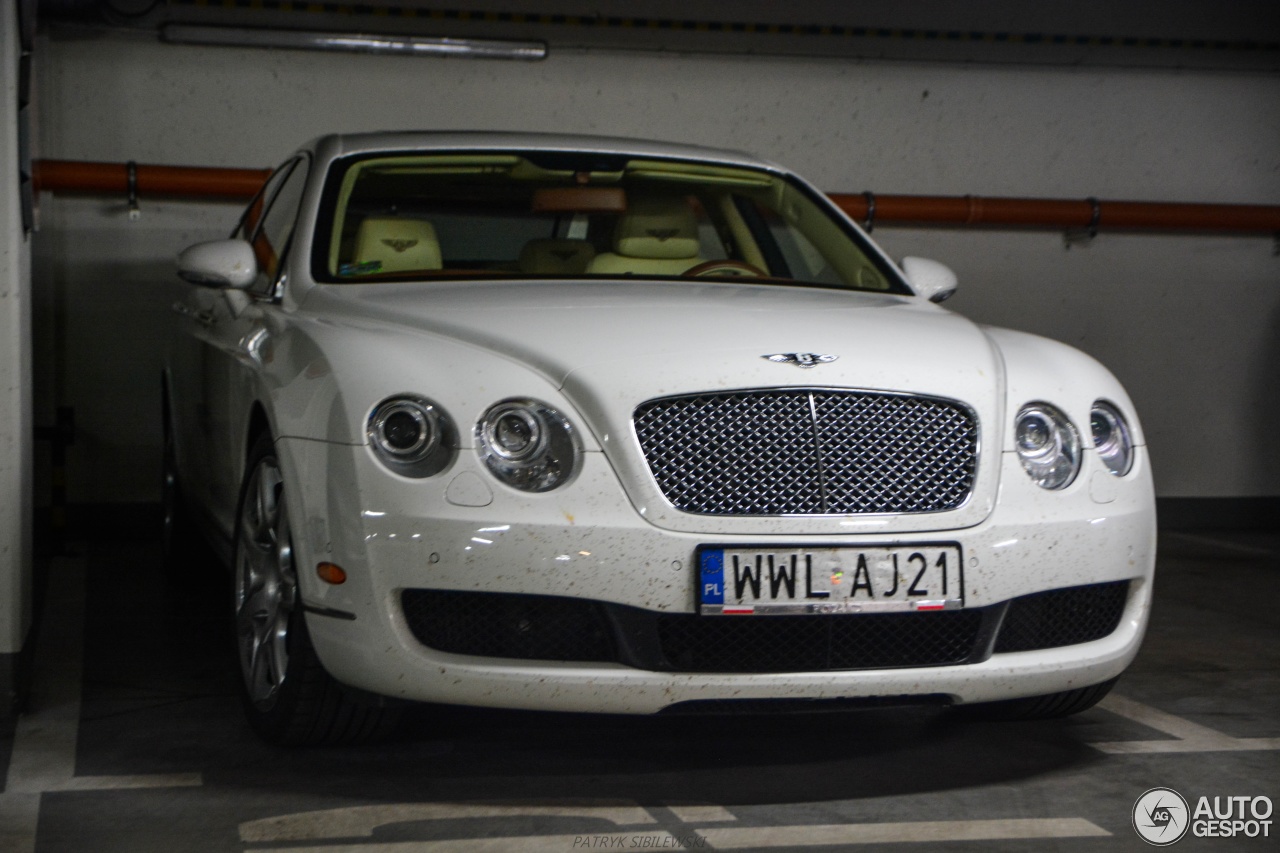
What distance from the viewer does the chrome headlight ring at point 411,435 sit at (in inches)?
108

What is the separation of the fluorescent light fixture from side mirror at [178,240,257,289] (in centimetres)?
321

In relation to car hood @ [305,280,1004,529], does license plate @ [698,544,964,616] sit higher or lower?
lower

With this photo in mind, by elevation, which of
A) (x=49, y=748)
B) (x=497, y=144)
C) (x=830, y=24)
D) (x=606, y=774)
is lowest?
(x=49, y=748)

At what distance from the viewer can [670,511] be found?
2727 millimetres

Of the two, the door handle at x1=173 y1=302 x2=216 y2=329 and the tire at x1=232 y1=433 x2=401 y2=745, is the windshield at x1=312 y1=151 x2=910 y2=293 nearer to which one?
the tire at x1=232 y1=433 x2=401 y2=745

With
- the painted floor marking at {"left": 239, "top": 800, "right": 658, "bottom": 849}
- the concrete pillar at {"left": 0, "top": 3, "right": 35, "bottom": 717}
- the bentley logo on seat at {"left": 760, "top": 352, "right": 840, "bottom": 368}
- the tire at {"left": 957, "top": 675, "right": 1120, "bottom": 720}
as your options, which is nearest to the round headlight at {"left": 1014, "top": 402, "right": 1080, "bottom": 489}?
the bentley logo on seat at {"left": 760, "top": 352, "right": 840, "bottom": 368}

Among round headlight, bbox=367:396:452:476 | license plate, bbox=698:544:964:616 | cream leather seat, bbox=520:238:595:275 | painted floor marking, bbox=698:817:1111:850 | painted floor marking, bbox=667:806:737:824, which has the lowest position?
painted floor marking, bbox=667:806:737:824

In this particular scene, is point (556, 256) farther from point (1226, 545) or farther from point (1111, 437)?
point (1226, 545)

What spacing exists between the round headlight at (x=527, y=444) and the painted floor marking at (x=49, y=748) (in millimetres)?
905

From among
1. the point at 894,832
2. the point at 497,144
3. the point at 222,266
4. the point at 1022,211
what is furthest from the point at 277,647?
the point at 1022,211

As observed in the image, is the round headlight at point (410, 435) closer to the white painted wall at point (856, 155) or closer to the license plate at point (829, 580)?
the license plate at point (829, 580)

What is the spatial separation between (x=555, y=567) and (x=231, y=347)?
1512 mm

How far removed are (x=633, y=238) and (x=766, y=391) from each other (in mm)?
1230

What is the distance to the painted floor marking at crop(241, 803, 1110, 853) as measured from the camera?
2.63m
